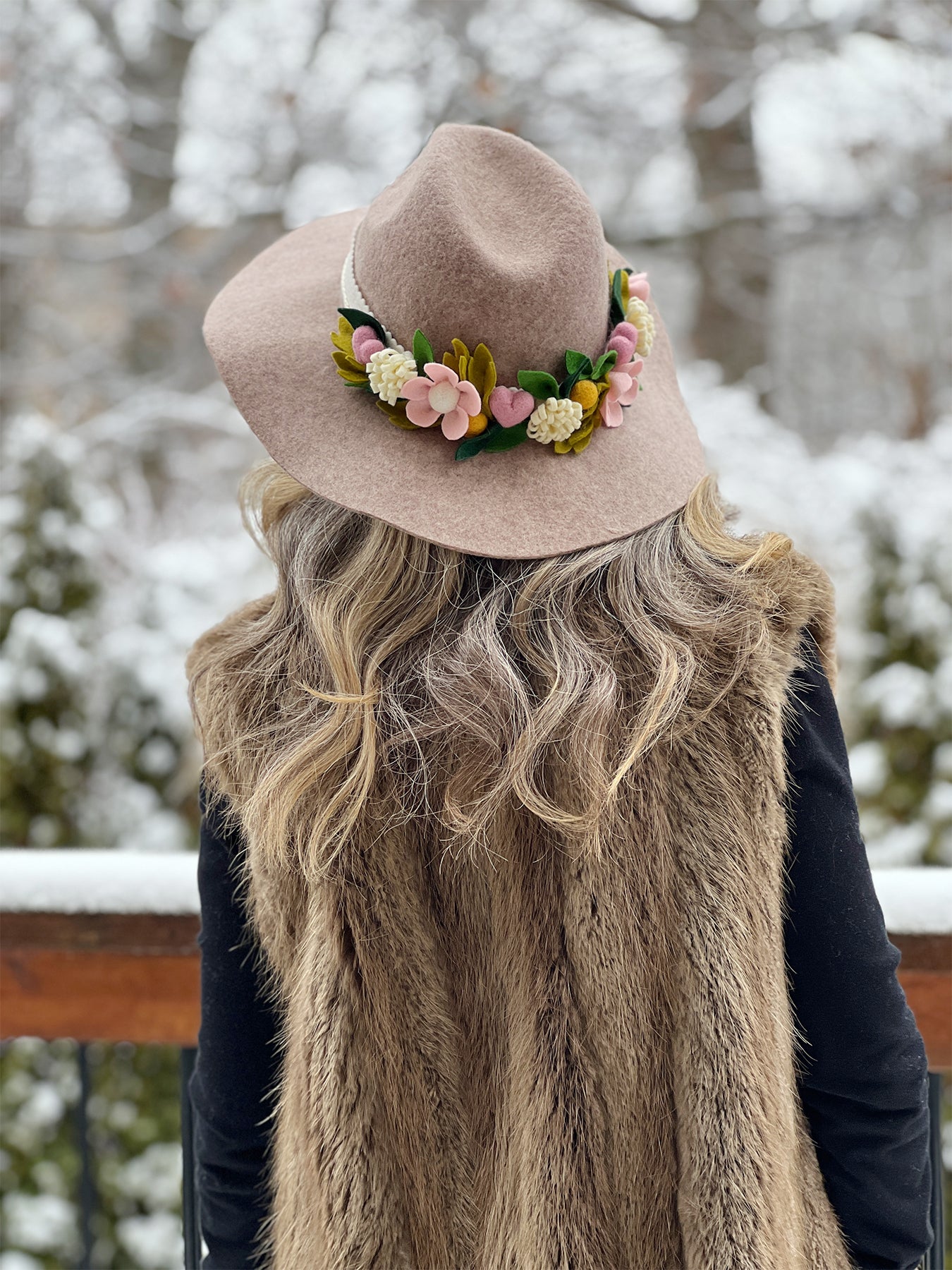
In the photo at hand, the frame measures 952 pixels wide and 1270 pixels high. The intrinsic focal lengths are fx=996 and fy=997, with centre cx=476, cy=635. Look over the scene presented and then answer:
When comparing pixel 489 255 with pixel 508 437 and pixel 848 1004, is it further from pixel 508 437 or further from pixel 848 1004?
pixel 848 1004

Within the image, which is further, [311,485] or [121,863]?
[121,863]

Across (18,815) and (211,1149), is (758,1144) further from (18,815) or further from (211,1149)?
(18,815)

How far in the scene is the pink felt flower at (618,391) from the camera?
106 cm

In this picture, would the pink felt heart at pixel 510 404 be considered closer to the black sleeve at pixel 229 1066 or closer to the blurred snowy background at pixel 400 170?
the black sleeve at pixel 229 1066

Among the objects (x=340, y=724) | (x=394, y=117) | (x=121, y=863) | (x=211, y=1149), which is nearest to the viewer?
(x=340, y=724)

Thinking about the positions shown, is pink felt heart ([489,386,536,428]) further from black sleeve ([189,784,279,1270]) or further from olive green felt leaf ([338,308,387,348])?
black sleeve ([189,784,279,1270])

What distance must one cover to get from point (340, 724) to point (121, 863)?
0.63m

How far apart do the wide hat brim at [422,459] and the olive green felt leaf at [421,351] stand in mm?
75

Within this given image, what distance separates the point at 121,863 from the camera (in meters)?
1.41

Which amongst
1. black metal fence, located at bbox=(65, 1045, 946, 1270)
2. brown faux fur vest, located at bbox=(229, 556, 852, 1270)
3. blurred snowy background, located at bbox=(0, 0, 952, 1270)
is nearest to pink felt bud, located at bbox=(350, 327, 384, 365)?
brown faux fur vest, located at bbox=(229, 556, 852, 1270)

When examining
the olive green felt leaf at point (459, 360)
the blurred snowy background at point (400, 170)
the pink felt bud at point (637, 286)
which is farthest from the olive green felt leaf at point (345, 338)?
the blurred snowy background at point (400, 170)

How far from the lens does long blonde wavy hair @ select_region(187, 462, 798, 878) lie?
94 centimetres

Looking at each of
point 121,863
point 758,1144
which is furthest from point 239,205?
point 758,1144

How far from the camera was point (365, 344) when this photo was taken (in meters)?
1.03
